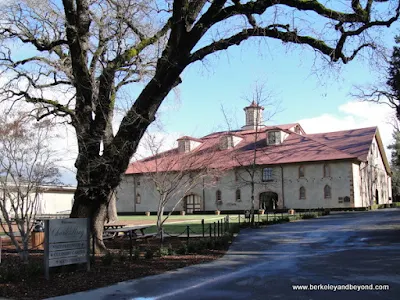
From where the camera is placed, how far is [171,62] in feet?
37.4

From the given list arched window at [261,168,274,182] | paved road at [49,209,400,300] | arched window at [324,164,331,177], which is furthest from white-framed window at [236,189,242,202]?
paved road at [49,209,400,300]

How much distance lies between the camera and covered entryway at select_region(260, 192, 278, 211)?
2066 inches

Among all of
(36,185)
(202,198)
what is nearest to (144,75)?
(36,185)

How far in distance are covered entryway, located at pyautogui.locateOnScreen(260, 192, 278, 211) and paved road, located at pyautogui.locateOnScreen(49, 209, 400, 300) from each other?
3623cm

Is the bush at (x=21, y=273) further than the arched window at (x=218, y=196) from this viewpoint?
No

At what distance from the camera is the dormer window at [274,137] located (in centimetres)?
5451

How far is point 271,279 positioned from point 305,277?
2.52 feet

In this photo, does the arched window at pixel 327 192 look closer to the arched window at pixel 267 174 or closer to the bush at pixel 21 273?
the arched window at pixel 267 174

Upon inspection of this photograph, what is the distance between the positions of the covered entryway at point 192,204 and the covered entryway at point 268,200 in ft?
29.5

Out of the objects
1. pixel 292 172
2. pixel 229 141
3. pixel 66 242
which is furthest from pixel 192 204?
pixel 66 242

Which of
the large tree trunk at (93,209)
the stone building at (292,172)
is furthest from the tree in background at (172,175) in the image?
the stone building at (292,172)

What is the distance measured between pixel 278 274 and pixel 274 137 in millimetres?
45533

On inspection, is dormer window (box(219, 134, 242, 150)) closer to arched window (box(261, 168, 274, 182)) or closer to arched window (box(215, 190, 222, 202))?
arched window (box(261, 168, 274, 182))

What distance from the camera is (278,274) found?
33.6 feet
